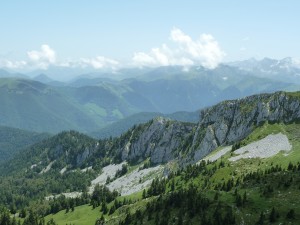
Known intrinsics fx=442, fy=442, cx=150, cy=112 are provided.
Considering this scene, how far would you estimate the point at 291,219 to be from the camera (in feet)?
382

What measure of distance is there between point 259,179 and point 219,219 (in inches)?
1392

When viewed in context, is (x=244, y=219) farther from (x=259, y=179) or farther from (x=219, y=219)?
(x=259, y=179)

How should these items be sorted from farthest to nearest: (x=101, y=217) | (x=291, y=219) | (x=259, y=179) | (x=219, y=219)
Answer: (x=101, y=217), (x=259, y=179), (x=219, y=219), (x=291, y=219)

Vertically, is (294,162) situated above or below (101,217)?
above

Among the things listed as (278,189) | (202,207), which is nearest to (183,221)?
(202,207)

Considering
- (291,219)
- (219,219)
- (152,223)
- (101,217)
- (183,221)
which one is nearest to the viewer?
(291,219)

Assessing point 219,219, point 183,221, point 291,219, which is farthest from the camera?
point 183,221

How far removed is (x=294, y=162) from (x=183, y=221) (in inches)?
3053

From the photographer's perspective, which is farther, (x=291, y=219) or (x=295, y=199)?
(x=295, y=199)

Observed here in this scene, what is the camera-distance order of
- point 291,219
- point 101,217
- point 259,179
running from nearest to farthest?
point 291,219
point 259,179
point 101,217

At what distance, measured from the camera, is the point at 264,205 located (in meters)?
128

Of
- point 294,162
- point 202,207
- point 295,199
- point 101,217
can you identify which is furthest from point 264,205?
point 101,217

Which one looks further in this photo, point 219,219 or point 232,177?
point 232,177

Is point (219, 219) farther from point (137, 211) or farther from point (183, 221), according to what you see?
point (137, 211)
